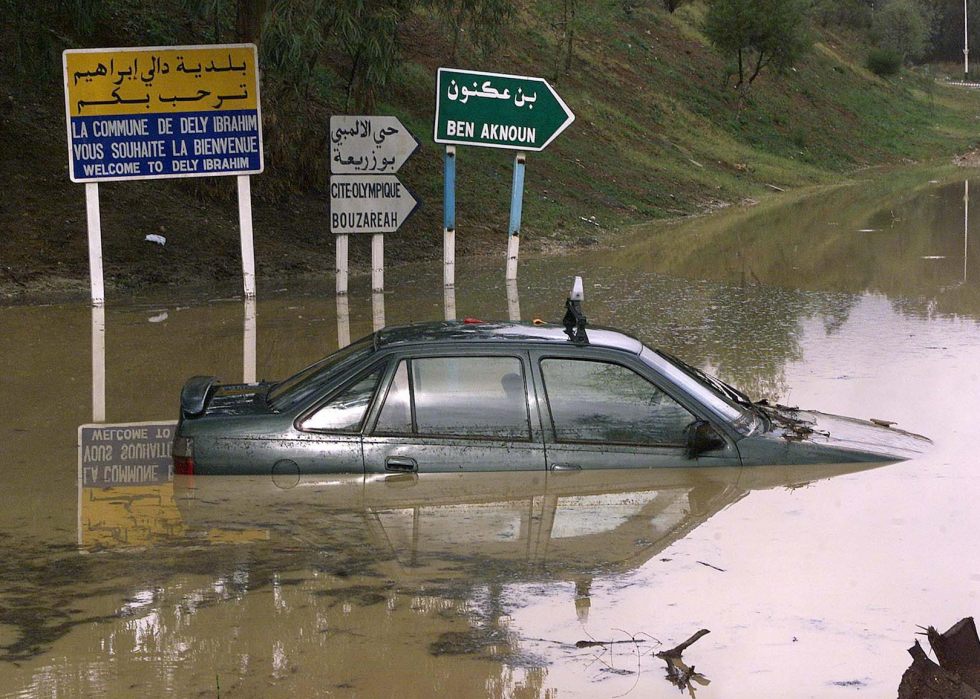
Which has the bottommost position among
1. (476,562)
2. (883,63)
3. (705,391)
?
(476,562)

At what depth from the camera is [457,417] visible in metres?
7.35

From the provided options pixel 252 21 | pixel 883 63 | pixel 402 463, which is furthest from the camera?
pixel 883 63

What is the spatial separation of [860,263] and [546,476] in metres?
14.8

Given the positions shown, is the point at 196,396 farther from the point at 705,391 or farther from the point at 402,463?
the point at 705,391

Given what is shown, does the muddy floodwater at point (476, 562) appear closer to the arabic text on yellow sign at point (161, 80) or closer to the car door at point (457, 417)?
the car door at point (457, 417)

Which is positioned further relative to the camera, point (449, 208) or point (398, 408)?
point (449, 208)

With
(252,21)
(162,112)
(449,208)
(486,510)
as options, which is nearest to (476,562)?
(486,510)

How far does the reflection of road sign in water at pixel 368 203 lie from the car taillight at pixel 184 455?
912cm

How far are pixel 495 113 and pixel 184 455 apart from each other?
34.6 ft

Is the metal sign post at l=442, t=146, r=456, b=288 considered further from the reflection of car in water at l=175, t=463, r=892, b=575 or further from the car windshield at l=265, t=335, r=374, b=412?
the reflection of car in water at l=175, t=463, r=892, b=575

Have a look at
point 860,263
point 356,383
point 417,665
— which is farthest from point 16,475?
point 860,263

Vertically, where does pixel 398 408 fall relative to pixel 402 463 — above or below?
above

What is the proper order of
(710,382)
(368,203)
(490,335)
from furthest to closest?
(368,203) → (710,382) → (490,335)

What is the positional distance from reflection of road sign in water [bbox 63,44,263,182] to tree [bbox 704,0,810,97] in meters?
36.9
